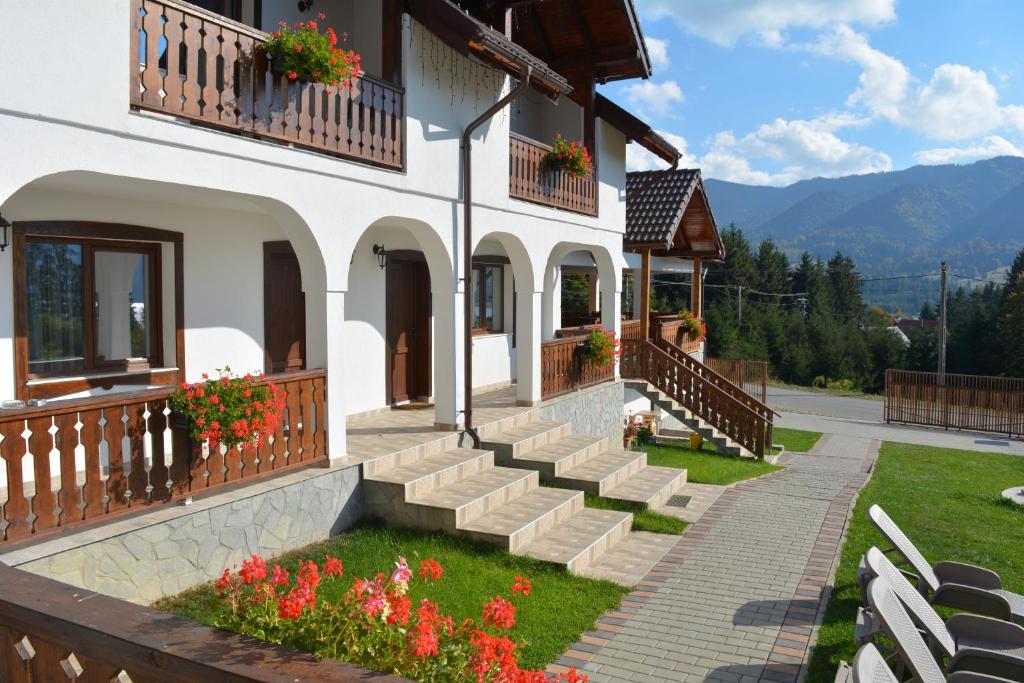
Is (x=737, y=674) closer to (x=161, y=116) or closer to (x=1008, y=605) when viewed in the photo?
(x=1008, y=605)

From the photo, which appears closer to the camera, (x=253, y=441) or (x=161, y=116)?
(x=161, y=116)

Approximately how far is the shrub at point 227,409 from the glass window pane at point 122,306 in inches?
76.9

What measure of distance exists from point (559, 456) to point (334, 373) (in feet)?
11.5

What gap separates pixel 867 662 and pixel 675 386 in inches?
504

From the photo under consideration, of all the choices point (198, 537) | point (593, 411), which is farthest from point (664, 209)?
point (198, 537)

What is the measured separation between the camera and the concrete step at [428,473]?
801cm

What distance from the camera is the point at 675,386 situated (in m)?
16.5

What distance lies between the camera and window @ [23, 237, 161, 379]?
7078 millimetres

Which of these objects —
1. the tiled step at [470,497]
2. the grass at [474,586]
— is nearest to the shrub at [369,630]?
the grass at [474,586]

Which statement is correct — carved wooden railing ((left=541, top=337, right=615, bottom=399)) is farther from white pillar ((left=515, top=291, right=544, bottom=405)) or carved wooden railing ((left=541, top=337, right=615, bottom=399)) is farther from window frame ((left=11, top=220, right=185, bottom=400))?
window frame ((left=11, top=220, right=185, bottom=400))

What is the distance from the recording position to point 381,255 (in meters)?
11.5

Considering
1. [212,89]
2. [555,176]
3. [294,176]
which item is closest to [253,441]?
[294,176]

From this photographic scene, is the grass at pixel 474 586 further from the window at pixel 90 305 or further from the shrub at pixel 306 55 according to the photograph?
the shrub at pixel 306 55

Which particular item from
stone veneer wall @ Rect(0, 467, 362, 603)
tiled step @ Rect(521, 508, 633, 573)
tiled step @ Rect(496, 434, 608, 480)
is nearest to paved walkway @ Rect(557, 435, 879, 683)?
tiled step @ Rect(521, 508, 633, 573)
